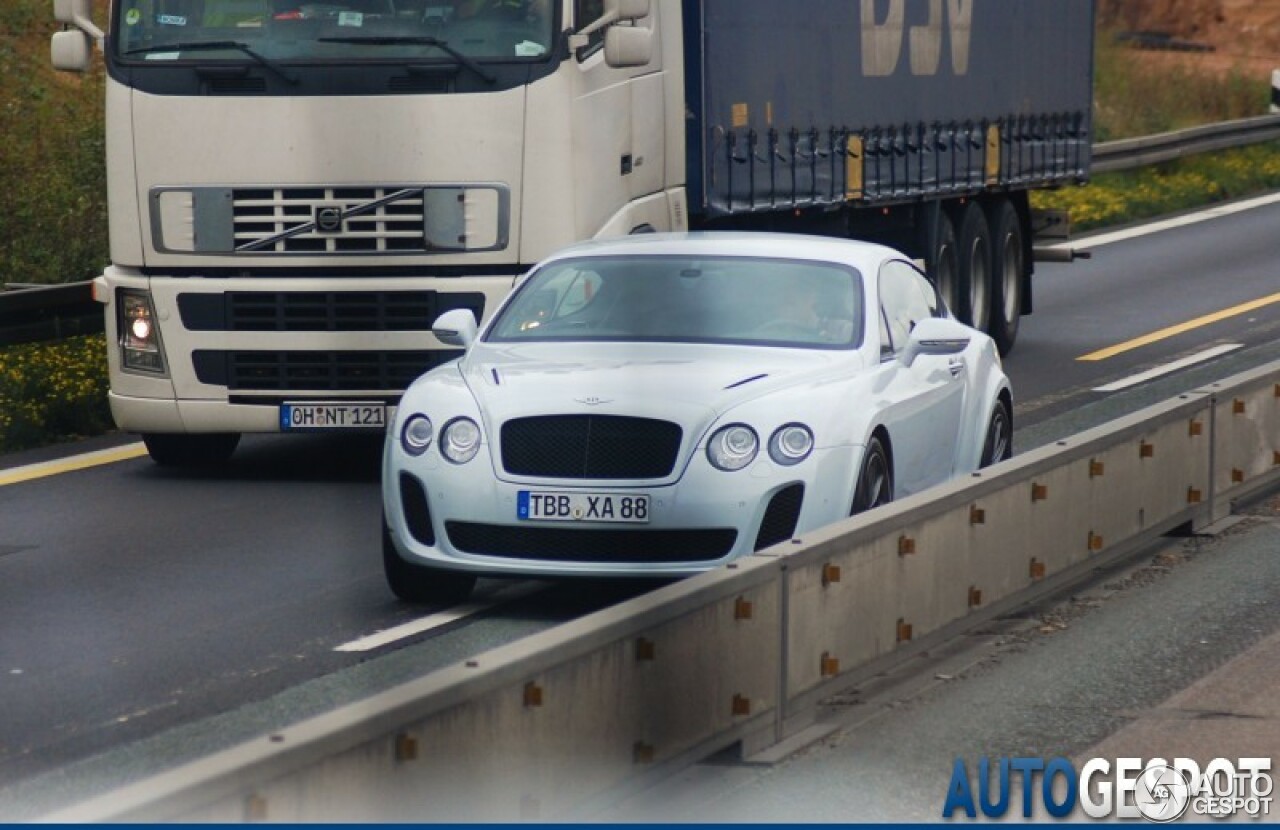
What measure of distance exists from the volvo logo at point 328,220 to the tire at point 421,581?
2959 mm

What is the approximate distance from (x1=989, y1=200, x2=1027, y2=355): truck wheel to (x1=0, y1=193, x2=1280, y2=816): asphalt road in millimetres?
3019

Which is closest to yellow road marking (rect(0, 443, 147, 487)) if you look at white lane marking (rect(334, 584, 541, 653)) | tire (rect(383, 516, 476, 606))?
tire (rect(383, 516, 476, 606))

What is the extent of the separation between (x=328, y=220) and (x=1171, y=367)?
7.55 metres

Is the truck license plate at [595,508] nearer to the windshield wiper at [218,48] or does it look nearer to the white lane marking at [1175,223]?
the windshield wiper at [218,48]

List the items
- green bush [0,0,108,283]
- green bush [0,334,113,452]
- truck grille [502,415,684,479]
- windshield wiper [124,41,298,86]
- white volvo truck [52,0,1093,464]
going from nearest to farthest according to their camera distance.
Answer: truck grille [502,415,684,479]
windshield wiper [124,41,298,86]
white volvo truck [52,0,1093,464]
green bush [0,334,113,452]
green bush [0,0,108,283]

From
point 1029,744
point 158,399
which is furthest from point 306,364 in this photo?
point 1029,744

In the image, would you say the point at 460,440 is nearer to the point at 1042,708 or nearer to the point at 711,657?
the point at 1042,708

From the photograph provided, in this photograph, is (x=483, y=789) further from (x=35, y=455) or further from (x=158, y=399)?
(x=35, y=455)

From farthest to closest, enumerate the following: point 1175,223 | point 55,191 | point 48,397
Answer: point 1175,223, point 55,191, point 48,397

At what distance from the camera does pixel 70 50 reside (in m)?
13.6

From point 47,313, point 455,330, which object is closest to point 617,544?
point 455,330

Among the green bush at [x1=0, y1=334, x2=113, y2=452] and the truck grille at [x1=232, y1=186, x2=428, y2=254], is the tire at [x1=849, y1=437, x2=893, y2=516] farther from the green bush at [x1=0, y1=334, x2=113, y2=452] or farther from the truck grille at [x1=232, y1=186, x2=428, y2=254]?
the green bush at [x1=0, y1=334, x2=113, y2=452]

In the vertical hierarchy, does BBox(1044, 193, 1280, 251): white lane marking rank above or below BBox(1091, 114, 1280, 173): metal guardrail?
below

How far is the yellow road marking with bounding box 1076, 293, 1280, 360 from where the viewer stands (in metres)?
19.6
